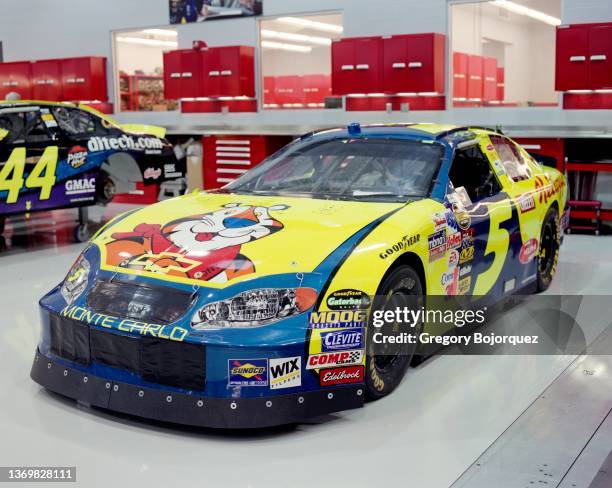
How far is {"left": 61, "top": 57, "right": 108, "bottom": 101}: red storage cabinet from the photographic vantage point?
1424 cm

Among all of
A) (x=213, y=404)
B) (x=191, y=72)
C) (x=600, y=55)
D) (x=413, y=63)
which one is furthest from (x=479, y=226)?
(x=191, y=72)

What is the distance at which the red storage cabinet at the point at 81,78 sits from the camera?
1424 cm

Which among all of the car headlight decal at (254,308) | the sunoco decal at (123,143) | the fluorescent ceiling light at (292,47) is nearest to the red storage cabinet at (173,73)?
the sunoco decal at (123,143)

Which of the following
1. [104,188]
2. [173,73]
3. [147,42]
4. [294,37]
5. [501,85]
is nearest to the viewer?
[104,188]

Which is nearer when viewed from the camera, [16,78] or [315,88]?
[16,78]

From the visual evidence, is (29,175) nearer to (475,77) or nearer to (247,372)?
(247,372)

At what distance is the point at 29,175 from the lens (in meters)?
7.92

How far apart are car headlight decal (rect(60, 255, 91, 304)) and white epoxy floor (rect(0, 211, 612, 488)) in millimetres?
507

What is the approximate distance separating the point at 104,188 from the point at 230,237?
546 centimetres

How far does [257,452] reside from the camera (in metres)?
3.29

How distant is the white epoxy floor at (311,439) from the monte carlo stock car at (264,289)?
0.12 m

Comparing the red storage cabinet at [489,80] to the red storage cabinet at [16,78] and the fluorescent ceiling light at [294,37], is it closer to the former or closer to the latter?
the fluorescent ceiling light at [294,37]

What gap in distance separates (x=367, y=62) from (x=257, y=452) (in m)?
8.81

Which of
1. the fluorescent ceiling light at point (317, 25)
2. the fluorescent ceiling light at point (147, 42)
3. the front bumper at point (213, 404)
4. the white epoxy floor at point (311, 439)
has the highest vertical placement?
the fluorescent ceiling light at point (317, 25)
